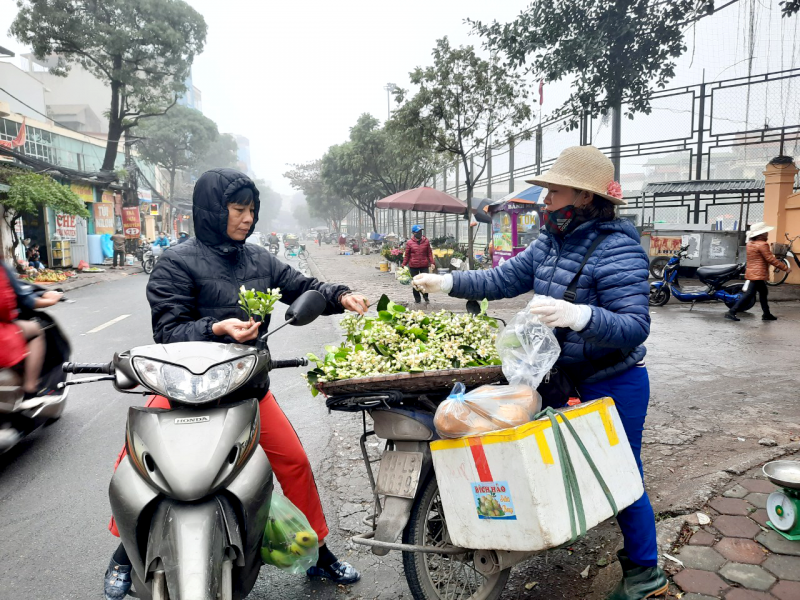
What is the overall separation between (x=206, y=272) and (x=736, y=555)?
2.73 meters

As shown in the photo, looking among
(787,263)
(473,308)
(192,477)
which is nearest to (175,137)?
(787,263)

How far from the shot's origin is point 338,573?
2729mm

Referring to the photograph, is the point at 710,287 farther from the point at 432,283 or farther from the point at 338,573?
the point at 338,573

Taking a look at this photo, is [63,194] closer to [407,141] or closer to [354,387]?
[407,141]

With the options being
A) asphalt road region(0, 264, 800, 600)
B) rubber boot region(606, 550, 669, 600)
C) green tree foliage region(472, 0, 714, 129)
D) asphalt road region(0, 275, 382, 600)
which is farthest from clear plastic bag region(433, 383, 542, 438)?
green tree foliage region(472, 0, 714, 129)

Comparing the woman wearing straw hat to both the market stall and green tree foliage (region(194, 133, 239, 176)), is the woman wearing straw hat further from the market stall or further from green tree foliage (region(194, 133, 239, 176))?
green tree foliage (region(194, 133, 239, 176))

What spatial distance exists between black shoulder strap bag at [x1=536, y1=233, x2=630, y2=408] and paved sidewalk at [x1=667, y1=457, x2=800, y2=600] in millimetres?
998

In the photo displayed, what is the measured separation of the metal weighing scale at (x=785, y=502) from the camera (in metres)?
2.76

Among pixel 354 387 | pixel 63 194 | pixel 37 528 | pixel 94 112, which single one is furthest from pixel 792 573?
pixel 94 112

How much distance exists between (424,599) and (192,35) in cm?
3131

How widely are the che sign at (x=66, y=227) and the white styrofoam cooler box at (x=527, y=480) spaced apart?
2310 centimetres

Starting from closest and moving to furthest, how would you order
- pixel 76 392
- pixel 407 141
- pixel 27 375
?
pixel 27 375
pixel 76 392
pixel 407 141

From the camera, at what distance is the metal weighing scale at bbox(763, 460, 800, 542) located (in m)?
2.76

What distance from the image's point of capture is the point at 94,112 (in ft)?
162
